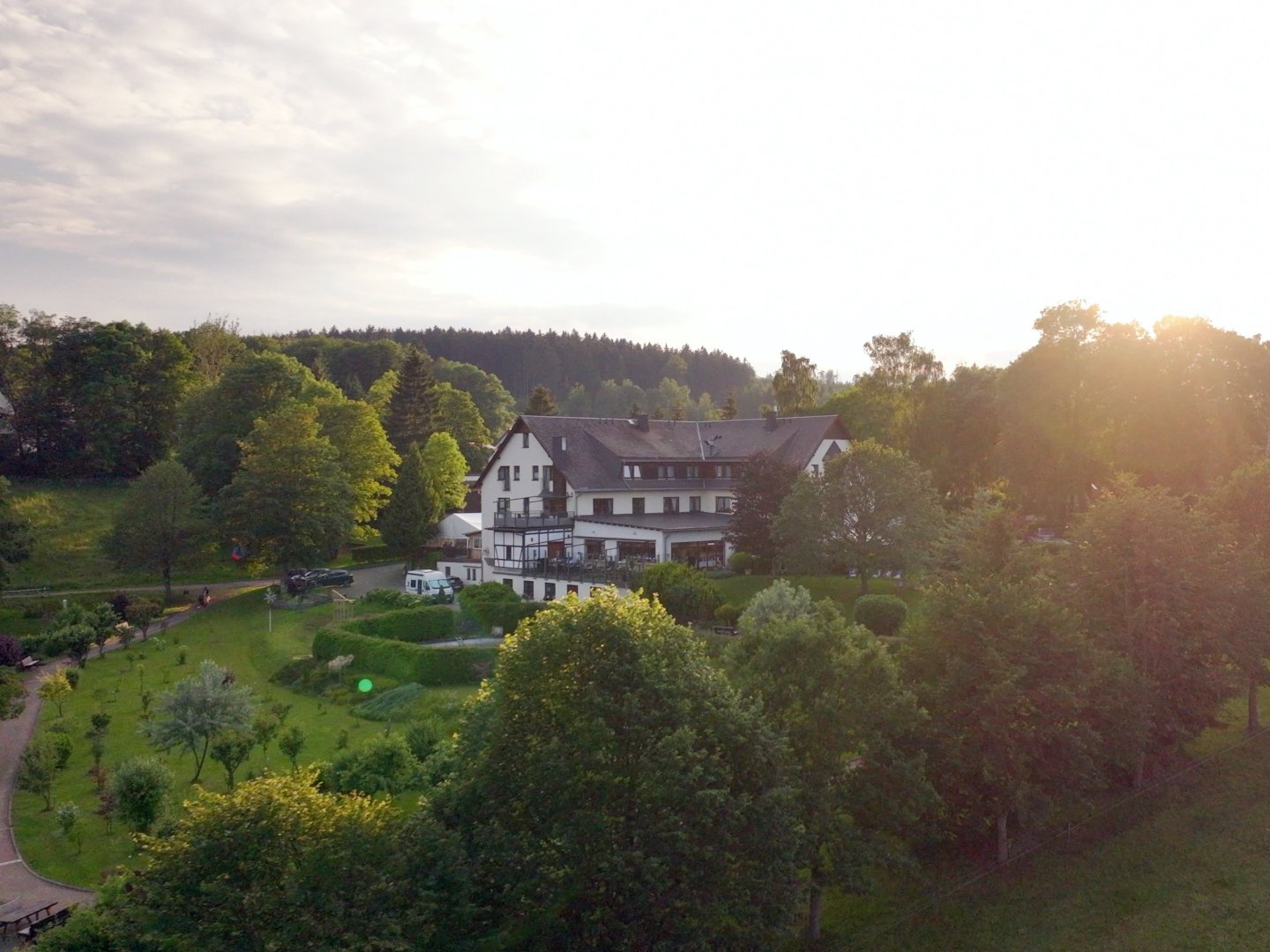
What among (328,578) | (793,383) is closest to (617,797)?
(328,578)

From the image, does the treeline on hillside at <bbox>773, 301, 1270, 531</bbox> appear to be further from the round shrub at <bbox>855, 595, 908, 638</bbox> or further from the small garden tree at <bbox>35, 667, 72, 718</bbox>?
the small garden tree at <bbox>35, 667, 72, 718</bbox>

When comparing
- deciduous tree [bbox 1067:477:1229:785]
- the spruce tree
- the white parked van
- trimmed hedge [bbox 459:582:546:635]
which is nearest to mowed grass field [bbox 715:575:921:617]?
trimmed hedge [bbox 459:582:546:635]

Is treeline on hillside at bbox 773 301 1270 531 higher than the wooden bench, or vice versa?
treeline on hillside at bbox 773 301 1270 531

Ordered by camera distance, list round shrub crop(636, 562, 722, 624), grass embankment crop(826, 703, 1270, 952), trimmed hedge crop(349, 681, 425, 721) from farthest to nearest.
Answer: round shrub crop(636, 562, 722, 624) → trimmed hedge crop(349, 681, 425, 721) → grass embankment crop(826, 703, 1270, 952)

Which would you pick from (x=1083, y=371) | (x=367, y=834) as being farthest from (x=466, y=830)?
(x=1083, y=371)

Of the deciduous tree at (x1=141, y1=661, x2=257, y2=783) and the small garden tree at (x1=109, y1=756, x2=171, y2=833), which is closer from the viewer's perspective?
the small garden tree at (x1=109, y1=756, x2=171, y2=833)

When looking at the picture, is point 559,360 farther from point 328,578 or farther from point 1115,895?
point 1115,895
